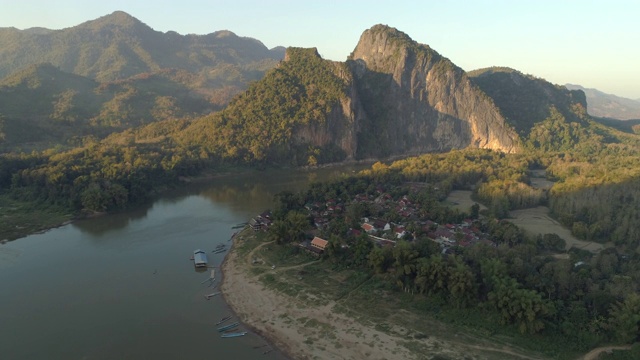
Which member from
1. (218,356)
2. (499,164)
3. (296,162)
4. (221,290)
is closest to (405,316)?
(218,356)

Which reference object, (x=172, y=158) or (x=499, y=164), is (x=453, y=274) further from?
(x=172, y=158)

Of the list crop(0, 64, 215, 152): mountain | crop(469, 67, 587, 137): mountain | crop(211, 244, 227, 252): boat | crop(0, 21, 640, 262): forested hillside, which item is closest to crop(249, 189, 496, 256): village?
crop(211, 244, 227, 252): boat

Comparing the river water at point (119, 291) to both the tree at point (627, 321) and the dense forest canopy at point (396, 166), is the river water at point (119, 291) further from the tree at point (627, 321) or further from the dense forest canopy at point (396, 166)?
Answer: the tree at point (627, 321)

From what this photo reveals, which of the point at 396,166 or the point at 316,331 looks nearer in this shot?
the point at 316,331

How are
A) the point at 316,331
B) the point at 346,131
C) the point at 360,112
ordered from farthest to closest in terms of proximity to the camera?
the point at 360,112 → the point at 346,131 → the point at 316,331

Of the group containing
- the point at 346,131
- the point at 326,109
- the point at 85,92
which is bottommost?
the point at 346,131

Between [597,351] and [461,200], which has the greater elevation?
[461,200]

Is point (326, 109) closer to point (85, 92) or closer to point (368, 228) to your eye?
point (368, 228)

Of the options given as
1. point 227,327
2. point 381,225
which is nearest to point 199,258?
point 227,327
